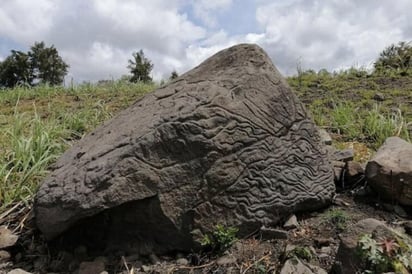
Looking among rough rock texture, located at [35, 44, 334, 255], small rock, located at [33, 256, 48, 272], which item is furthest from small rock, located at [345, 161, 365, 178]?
small rock, located at [33, 256, 48, 272]

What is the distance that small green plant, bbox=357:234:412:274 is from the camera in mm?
1927

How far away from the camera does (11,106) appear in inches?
233

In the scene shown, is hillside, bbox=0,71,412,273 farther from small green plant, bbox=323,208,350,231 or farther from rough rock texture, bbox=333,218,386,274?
rough rock texture, bbox=333,218,386,274

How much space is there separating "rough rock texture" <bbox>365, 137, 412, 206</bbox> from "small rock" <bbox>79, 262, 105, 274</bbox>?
1.58 meters

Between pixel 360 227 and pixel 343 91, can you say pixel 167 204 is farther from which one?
pixel 343 91

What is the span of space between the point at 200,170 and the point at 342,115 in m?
2.38

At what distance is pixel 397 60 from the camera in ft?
22.6

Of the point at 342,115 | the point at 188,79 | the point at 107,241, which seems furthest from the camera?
the point at 342,115

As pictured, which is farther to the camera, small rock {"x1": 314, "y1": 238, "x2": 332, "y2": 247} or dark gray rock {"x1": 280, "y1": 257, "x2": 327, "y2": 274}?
small rock {"x1": 314, "y1": 238, "x2": 332, "y2": 247}

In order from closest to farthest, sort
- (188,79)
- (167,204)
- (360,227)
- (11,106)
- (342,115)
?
(360,227) < (167,204) < (188,79) < (342,115) < (11,106)

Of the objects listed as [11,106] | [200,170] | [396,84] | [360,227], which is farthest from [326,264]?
[11,106]

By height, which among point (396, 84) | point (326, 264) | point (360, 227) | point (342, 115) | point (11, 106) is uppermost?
point (11, 106)

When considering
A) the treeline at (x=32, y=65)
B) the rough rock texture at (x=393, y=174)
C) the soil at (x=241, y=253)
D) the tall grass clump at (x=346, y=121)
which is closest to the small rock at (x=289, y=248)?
the soil at (x=241, y=253)

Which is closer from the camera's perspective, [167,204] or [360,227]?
[360,227]
